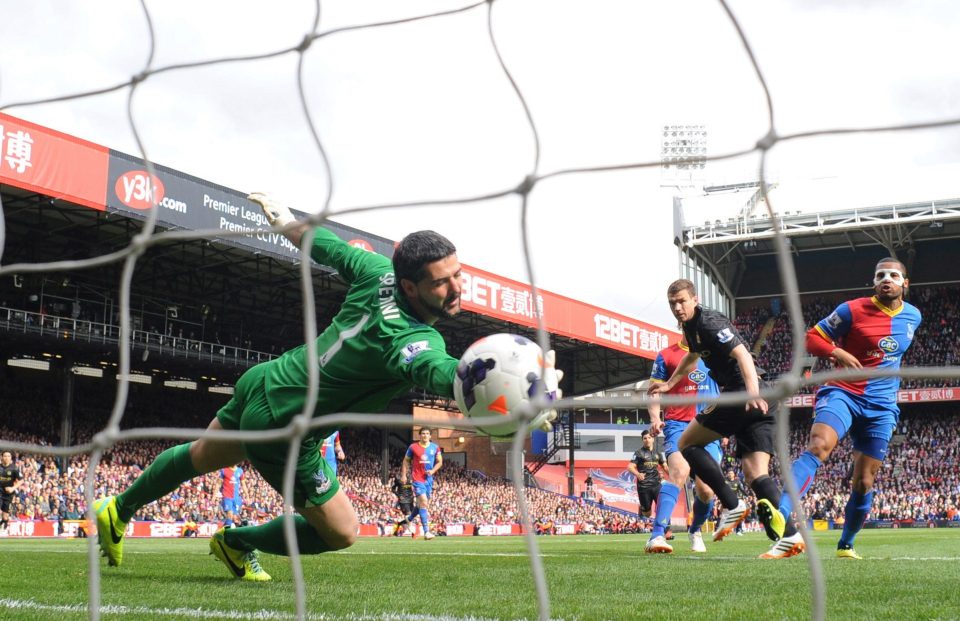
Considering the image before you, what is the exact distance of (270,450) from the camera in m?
3.83

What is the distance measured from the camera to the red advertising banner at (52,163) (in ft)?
56.7

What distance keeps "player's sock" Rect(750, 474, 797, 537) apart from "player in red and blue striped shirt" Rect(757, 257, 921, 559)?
87 millimetres

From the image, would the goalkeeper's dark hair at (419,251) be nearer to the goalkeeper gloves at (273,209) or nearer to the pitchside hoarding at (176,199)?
the goalkeeper gloves at (273,209)

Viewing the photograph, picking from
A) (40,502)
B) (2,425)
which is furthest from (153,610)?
(2,425)

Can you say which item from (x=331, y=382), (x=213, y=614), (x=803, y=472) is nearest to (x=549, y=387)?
(x=331, y=382)

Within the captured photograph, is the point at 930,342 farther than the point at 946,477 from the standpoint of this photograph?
Yes

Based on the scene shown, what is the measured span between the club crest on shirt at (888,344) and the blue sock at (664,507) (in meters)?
2.22

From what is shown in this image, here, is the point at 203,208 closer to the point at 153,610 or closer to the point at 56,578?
the point at 56,578

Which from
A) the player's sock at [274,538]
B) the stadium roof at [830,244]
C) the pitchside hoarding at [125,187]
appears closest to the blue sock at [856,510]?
the player's sock at [274,538]

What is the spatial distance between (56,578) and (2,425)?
21.0m

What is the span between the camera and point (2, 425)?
23734 mm

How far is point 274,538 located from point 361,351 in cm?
141

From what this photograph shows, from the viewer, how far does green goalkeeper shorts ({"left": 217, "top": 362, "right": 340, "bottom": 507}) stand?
3.83m

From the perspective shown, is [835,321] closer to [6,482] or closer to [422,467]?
[422,467]
